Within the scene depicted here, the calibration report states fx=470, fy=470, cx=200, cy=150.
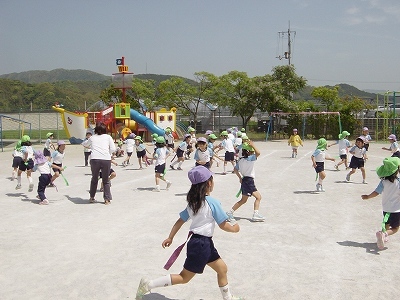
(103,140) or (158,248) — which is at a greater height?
(103,140)

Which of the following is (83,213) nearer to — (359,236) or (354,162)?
(359,236)

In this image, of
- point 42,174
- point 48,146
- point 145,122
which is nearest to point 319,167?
point 42,174

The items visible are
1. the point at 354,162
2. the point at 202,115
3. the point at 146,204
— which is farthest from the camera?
the point at 202,115

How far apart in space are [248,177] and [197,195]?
432 cm

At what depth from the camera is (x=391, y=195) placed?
22.5 ft

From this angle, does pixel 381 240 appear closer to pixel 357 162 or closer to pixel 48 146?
pixel 357 162

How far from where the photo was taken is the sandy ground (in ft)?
17.7

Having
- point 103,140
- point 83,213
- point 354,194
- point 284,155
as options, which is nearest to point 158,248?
point 83,213

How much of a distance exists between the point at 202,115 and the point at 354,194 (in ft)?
125

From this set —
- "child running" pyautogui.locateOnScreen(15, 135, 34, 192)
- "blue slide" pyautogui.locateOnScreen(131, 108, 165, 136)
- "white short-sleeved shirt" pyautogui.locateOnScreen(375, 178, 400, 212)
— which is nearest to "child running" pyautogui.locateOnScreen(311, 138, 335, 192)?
"white short-sleeved shirt" pyautogui.locateOnScreen(375, 178, 400, 212)

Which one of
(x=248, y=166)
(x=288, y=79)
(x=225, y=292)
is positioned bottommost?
(x=225, y=292)

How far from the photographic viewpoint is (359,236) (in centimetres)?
770

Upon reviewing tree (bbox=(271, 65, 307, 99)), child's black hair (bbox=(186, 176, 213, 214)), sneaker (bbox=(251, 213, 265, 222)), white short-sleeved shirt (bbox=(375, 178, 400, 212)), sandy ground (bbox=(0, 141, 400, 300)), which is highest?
tree (bbox=(271, 65, 307, 99))

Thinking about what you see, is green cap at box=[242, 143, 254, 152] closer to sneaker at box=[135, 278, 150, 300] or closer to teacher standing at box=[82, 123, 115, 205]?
teacher standing at box=[82, 123, 115, 205]
